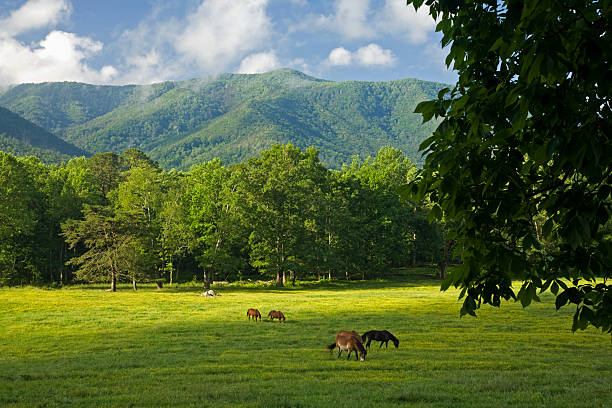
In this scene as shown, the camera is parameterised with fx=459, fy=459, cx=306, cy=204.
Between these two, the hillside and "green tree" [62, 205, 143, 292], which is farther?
the hillside

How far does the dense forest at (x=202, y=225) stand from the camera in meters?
43.5

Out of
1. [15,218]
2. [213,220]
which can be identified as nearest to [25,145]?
[15,218]

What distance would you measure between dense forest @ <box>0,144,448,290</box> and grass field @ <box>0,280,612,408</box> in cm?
1841

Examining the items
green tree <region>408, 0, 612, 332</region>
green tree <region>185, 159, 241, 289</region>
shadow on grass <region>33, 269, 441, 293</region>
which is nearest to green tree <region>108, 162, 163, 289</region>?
shadow on grass <region>33, 269, 441, 293</region>

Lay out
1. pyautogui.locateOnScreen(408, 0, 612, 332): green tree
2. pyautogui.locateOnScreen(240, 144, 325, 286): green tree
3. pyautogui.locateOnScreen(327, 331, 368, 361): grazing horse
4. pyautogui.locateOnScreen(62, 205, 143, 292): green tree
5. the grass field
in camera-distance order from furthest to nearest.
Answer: pyautogui.locateOnScreen(240, 144, 325, 286): green tree
pyautogui.locateOnScreen(62, 205, 143, 292): green tree
pyautogui.locateOnScreen(327, 331, 368, 361): grazing horse
the grass field
pyautogui.locateOnScreen(408, 0, 612, 332): green tree

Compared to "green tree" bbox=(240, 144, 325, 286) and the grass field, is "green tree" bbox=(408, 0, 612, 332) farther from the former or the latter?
"green tree" bbox=(240, 144, 325, 286)

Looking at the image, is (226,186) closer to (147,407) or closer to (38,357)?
(38,357)

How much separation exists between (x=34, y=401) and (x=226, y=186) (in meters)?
41.6

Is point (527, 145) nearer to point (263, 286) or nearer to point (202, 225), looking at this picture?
point (202, 225)

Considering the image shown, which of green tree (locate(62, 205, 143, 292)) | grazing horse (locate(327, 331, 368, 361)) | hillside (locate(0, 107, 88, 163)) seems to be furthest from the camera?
hillside (locate(0, 107, 88, 163))

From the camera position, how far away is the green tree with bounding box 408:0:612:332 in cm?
238

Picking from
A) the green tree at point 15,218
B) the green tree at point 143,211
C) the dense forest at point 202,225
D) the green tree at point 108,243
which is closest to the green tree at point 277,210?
the dense forest at point 202,225

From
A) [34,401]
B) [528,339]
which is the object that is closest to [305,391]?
[34,401]

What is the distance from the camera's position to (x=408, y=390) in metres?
9.21
